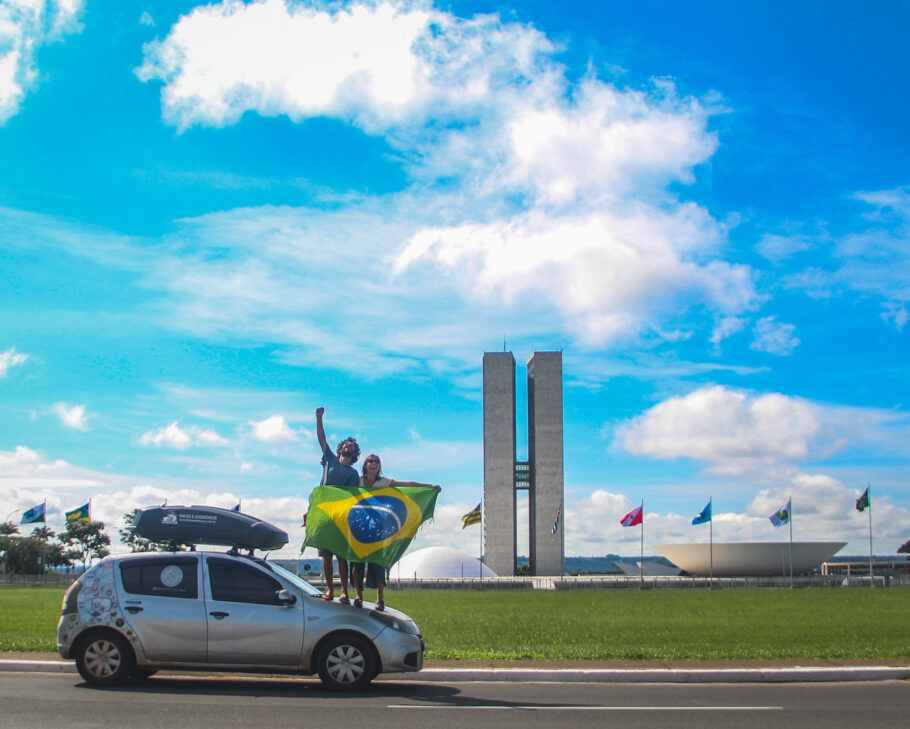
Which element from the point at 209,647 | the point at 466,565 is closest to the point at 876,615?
the point at 209,647

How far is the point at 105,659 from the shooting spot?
10.3m

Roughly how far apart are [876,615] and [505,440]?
82.8 metres

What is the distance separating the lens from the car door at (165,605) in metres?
10.2

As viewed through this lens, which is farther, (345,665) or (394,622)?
(394,622)

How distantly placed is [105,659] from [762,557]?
330ft

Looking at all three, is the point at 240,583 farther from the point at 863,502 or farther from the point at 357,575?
the point at 863,502

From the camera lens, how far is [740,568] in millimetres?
103375

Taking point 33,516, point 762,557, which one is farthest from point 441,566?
point 33,516

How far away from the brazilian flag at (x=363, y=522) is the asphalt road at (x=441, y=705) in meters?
1.60

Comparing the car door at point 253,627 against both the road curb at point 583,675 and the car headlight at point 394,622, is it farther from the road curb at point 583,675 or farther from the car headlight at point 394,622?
the road curb at point 583,675

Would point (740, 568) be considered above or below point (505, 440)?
below

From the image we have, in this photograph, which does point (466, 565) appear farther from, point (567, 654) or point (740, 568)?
point (567, 654)

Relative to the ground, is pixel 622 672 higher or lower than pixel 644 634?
higher

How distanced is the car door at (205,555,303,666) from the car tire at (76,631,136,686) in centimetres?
99
